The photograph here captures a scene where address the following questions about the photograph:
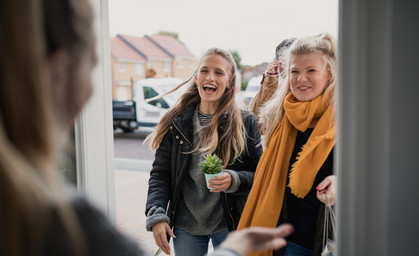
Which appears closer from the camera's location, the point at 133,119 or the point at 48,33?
the point at 48,33

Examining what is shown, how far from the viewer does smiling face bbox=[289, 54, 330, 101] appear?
1.43m

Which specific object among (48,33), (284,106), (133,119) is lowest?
(133,119)

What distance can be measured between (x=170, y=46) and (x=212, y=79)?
1970 centimetres

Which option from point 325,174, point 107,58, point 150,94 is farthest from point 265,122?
point 150,94

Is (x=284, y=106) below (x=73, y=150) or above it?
above

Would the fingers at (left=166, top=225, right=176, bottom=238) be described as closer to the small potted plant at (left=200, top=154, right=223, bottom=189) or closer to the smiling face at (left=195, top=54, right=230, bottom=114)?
the small potted plant at (left=200, top=154, right=223, bottom=189)

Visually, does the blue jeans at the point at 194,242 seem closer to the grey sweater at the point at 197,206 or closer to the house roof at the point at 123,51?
the grey sweater at the point at 197,206

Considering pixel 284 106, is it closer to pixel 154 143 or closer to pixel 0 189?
pixel 154 143

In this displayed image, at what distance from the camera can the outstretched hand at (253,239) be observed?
73cm

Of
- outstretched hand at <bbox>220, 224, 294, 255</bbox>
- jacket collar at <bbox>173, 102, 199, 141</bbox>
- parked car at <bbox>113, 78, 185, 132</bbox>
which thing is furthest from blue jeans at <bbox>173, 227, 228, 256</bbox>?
parked car at <bbox>113, 78, 185, 132</bbox>

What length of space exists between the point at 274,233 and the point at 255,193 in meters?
0.82

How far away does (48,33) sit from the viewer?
0.53 m

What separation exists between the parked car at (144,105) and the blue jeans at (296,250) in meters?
→ 9.76

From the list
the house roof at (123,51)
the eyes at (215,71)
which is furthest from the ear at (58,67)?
the house roof at (123,51)
